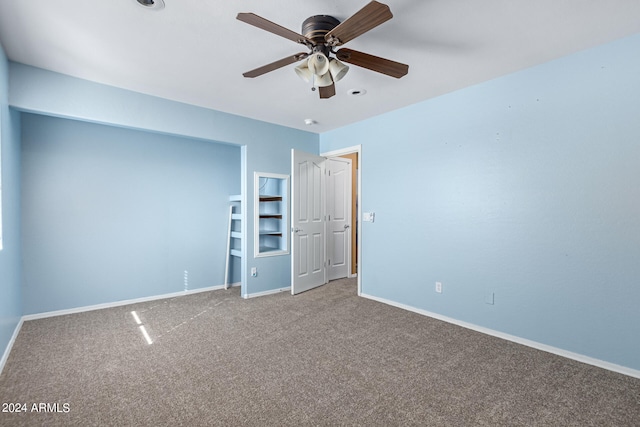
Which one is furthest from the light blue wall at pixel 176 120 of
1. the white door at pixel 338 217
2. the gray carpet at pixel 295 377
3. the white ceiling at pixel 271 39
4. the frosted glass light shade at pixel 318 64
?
the frosted glass light shade at pixel 318 64

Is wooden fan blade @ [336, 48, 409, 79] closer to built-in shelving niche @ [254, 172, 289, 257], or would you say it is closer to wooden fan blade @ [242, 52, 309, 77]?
wooden fan blade @ [242, 52, 309, 77]

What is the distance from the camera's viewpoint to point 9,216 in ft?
9.19

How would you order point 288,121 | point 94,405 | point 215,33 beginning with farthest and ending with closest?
point 288,121
point 215,33
point 94,405

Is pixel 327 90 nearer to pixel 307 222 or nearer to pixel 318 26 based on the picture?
pixel 318 26

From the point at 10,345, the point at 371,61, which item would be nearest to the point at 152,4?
the point at 371,61

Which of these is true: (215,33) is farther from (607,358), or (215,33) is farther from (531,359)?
(607,358)

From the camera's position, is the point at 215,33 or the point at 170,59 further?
the point at 170,59

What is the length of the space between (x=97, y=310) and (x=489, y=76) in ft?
16.7

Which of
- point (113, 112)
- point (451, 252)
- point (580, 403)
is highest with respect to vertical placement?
point (113, 112)

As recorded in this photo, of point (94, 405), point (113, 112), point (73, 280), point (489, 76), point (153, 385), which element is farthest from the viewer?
point (73, 280)

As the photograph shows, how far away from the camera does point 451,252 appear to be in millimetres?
3459

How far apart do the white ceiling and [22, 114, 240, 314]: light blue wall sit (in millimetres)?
994

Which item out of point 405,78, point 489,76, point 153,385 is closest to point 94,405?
point 153,385

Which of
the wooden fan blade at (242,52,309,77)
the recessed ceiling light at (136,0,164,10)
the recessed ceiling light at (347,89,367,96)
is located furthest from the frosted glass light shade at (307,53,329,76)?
the recessed ceiling light at (347,89,367,96)
